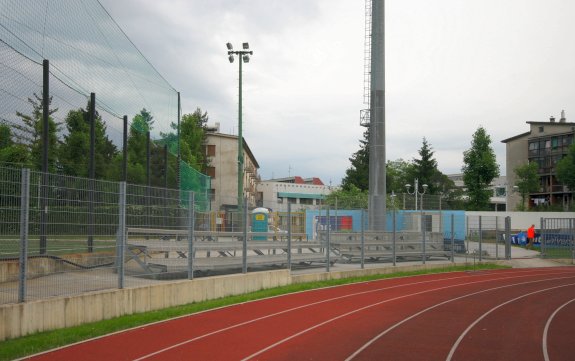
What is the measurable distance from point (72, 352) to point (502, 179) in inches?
4788

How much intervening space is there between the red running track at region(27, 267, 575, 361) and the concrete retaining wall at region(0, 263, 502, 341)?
0.81 m

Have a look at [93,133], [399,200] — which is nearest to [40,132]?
[93,133]

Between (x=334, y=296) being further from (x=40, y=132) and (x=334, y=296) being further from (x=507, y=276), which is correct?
(x=507, y=276)

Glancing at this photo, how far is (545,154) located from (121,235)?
79.7 meters

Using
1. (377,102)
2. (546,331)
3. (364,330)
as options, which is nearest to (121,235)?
(364,330)

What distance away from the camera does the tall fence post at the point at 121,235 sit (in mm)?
11219

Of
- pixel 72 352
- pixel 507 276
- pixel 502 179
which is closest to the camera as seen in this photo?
pixel 72 352

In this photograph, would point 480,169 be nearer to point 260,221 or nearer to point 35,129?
point 260,221

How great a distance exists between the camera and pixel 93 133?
1362cm

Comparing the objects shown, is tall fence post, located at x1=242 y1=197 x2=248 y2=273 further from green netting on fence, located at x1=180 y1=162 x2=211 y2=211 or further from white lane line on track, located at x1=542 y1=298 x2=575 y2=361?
white lane line on track, located at x1=542 y1=298 x2=575 y2=361

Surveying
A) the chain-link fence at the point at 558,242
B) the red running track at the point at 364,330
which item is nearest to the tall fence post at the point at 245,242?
the red running track at the point at 364,330

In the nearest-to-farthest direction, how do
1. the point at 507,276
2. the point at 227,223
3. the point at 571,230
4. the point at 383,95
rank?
the point at 227,223
the point at 507,276
the point at 383,95
the point at 571,230

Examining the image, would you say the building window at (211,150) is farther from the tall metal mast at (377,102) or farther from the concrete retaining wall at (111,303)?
the concrete retaining wall at (111,303)

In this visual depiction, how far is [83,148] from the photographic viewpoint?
1390cm
